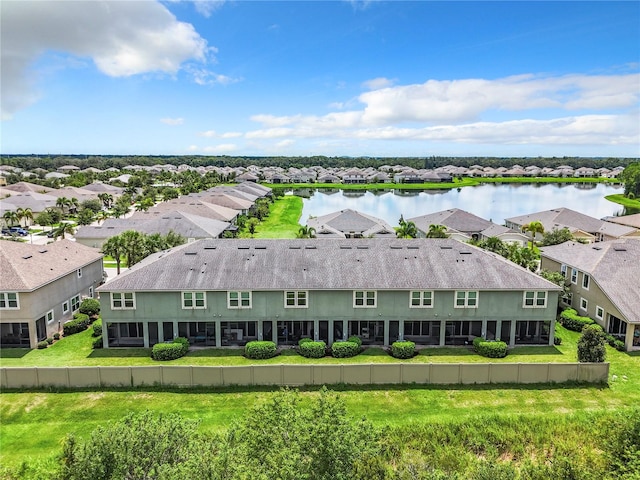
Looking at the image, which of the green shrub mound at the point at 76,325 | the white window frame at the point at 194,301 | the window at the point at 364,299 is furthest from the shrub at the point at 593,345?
the green shrub mound at the point at 76,325

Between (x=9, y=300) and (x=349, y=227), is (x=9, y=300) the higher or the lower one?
the lower one

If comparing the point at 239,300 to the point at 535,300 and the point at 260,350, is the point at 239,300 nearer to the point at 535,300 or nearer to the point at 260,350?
the point at 260,350

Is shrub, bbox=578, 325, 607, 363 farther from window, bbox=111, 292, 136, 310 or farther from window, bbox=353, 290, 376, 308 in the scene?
window, bbox=111, 292, 136, 310

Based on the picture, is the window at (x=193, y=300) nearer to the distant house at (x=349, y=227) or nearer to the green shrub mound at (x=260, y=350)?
the green shrub mound at (x=260, y=350)

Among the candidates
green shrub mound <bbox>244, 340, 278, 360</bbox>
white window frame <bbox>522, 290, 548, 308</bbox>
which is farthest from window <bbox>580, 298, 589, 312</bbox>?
green shrub mound <bbox>244, 340, 278, 360</bbox>

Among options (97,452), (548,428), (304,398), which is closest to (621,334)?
(548,428)

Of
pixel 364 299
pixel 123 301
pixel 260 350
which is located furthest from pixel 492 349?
pixel 123 301
